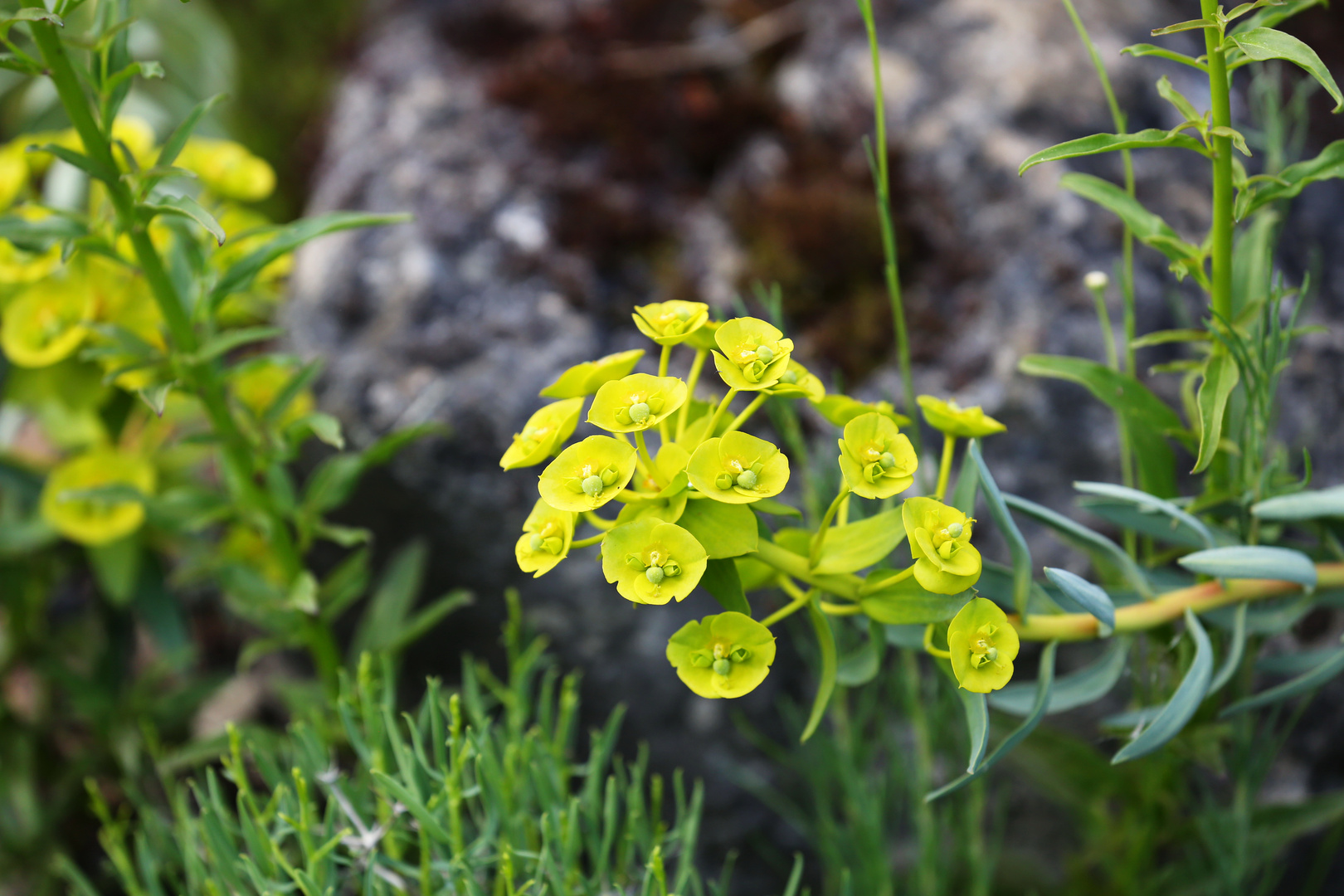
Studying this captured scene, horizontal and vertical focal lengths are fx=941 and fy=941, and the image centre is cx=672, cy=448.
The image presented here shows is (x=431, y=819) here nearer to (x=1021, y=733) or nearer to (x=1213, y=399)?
(x=1021, y=733)

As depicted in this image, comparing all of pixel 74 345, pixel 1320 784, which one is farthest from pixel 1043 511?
pixel 74 345

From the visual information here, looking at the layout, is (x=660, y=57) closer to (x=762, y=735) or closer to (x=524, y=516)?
(x=524, y=516)

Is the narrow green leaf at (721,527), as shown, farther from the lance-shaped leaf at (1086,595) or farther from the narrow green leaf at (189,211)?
the narrow green leaf at (189,211)

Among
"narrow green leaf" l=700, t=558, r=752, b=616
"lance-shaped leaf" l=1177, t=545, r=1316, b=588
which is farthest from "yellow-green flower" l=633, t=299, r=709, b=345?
"lance-shaped leaf" l=1177, t=545, r=1316, b=588

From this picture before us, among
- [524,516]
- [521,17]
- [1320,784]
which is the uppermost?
[521,17]

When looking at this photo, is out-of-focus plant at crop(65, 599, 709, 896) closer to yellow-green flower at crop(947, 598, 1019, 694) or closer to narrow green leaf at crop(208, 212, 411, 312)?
yellow-green flower at crop(947, 598, 1019, 694)

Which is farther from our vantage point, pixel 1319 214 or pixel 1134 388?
pixel 1319 214

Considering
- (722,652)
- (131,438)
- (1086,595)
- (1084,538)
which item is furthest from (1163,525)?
(131,438)
